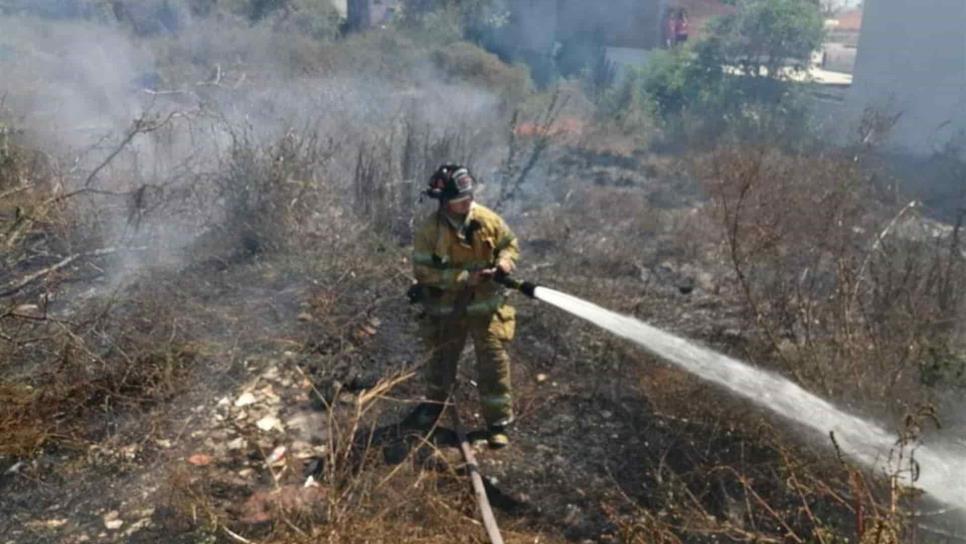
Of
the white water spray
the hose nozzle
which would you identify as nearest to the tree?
the white water spray

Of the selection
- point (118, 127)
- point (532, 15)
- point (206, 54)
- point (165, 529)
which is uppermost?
point (532, 15)

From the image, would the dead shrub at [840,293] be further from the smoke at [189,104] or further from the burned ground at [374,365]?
the smoke at [189,104]

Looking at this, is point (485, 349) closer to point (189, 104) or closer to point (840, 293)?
point (840, 293)

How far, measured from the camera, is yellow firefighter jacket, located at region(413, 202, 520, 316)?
4.63 metres

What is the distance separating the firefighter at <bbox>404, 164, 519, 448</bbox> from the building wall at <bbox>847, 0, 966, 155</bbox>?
12.8 meters

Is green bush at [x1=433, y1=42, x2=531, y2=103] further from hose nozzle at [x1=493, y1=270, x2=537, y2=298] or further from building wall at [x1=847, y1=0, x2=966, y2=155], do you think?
hose nozzle at [x1=493, y1=270, x2=537, y2=298]

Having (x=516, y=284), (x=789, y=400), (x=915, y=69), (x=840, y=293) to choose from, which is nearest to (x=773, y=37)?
(x=915, y=69)

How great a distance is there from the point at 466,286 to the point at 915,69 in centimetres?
1425

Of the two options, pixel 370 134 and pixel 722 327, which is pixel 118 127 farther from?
pixel 722 327

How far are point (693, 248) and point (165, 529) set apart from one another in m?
6.17

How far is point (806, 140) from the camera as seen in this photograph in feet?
43.7

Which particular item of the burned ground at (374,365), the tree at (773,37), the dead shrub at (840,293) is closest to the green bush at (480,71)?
the tree at (773,37)

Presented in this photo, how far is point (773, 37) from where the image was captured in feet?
55.7

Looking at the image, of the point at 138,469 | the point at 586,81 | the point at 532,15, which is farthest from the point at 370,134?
the point at 532,15
